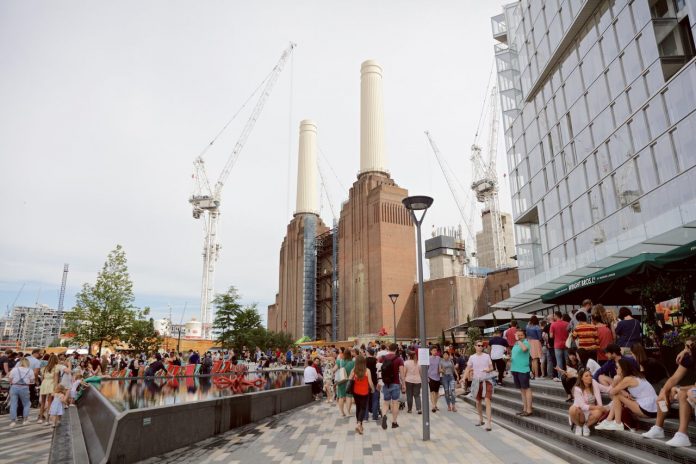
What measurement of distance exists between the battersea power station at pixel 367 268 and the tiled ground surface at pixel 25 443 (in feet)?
145

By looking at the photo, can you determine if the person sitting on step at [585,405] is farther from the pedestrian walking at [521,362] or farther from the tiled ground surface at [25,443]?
the tiled ground surface at [25,443]

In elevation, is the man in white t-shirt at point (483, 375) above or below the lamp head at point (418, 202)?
below

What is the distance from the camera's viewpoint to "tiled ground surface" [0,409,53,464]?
829cm

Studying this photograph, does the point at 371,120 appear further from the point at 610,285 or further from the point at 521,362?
the point at 521,362

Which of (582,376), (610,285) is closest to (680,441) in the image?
(582,376)

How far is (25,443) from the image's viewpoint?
32.4 ft

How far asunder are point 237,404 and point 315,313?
86775mm

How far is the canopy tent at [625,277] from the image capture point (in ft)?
30.2

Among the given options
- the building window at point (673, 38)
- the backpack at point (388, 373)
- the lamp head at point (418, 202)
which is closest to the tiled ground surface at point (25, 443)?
the backpack at point (388, 373)

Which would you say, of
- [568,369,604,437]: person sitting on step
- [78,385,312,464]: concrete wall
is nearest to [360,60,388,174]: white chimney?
[78,385,312,464]: concrete wall

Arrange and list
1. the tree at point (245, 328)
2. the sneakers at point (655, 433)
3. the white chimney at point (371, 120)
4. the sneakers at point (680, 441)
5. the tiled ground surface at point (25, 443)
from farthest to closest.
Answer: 1. the white chimney at point (371, 120)
2. the tree at point (245, 328)
3. the tiled ground surface at point (25, 443)
4. the sneakers at point (655, 433)
5. the sneakers at point (680, 441)

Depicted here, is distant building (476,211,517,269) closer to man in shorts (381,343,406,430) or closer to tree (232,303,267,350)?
tree (232,303,267,350)

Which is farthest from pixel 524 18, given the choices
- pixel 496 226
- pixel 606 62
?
pixel 496 226

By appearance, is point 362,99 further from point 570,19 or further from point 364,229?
point 570,19
